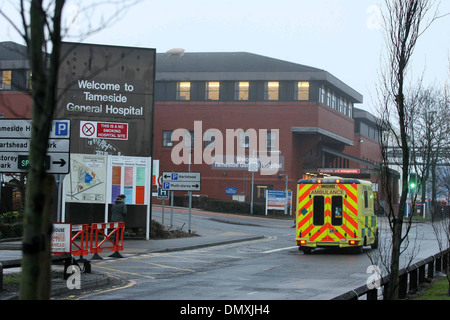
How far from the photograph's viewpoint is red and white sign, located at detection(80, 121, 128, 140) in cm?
2714

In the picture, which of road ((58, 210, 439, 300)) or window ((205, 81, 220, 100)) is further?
window ((205, 81, 220, 100))

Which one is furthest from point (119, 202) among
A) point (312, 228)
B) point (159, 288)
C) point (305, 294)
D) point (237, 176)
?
point (237, 176)

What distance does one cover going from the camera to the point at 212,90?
68812 millimetres

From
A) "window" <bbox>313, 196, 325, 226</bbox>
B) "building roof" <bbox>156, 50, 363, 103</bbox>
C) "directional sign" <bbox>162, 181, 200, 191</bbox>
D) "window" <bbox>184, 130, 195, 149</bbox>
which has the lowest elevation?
"window" <bbox>313, 196, 325, 226</bbox>

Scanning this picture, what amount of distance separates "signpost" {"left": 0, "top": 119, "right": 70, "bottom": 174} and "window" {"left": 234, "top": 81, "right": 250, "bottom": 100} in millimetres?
55146

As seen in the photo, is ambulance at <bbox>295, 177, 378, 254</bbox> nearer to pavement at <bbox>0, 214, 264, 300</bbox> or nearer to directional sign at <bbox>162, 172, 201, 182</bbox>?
pavement at <bbox>0, 214, 264, 300</bbox>

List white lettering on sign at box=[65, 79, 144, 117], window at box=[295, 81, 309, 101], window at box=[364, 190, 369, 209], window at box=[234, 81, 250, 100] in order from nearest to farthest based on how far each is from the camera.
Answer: window at box=[364, 190, 369, 209]
white lettering on sign at box=[65, 79, 144, 117]
window at box=[295, 81, 309, 101]
window at box=[234, 81, 250, 100]

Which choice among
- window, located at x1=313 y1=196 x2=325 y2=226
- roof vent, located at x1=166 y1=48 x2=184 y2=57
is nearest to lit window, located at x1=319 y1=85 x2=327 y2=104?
roof vent, located at x1=166 y1=48 x2=184 y2=57

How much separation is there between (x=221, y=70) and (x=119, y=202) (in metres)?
45.1

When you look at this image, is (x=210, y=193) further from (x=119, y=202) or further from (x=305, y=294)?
(x=305, y=294)

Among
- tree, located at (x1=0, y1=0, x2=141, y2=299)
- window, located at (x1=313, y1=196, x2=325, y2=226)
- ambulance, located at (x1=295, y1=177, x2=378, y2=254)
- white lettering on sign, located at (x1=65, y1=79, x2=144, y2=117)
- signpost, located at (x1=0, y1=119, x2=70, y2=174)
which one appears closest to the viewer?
tree, located at (x1=0, y1=0, x2=141, y2=299)

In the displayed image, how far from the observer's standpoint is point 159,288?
13906mm

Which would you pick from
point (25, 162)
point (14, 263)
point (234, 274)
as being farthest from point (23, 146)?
point (234, 274)
